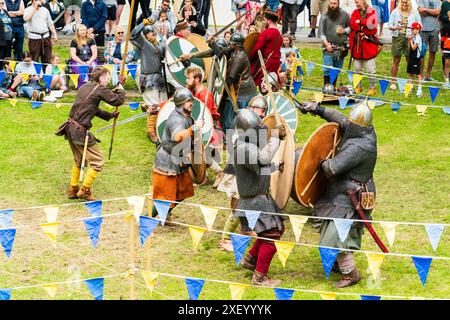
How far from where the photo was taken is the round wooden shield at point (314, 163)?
9750 mm

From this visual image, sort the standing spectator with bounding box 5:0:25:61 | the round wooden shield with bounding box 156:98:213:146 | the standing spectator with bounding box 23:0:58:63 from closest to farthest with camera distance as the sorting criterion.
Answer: the round wooden shield with bounding box 156:98:213:146, the standing spectator with bounding box 23:0:58:63, the standing spectator with bounding box 5:0:25:61

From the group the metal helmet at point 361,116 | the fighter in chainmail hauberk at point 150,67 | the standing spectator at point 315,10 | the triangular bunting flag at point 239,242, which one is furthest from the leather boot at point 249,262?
the standing spectator at point 315,10

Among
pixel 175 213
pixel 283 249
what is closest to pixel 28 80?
pixel 175 213

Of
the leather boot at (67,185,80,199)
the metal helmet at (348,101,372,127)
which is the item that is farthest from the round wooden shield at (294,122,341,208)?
the leather boot at (67,185,80,199)

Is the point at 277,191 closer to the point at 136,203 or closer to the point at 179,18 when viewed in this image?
the point at 136,203

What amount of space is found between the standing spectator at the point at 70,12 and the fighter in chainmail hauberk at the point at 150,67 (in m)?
5.55

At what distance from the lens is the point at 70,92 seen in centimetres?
1650

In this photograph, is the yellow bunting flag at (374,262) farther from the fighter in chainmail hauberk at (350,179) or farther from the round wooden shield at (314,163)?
the round wooden shield at (314,163)

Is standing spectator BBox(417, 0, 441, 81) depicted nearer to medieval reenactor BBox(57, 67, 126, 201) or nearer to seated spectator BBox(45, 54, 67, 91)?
seated spectator BBox(45, 54, 67, 91)

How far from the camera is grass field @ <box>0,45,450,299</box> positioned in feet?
31.3

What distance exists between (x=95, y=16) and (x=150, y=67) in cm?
431

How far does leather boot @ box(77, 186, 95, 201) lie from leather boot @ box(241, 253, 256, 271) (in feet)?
8.58

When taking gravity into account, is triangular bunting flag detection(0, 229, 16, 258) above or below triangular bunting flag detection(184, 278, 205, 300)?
above

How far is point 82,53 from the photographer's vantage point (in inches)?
652
